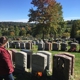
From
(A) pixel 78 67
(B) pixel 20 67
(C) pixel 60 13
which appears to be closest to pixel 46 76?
(B) pixel 20 67

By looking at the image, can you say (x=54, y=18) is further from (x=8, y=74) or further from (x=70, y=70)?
(x=8, y=74)

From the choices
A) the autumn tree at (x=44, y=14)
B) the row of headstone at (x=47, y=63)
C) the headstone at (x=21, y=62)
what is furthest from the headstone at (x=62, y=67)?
the autumn tree at (x=44, y=14)

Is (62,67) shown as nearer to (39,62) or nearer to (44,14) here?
(39,62)

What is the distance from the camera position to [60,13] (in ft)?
118

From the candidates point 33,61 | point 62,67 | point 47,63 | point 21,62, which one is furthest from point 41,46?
point 62,67

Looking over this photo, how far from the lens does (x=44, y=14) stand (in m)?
32.8

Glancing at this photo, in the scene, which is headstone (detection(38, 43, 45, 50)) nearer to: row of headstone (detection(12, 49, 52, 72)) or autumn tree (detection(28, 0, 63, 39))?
row of headstone (detection(12, 49, 52, 72))

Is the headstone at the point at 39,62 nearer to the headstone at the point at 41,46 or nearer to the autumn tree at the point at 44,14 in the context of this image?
the headstone at the point at 41,46

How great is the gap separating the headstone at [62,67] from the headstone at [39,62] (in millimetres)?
Answer: 456

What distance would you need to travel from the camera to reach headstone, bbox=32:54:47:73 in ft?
24.9

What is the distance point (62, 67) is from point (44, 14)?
26.1 metres

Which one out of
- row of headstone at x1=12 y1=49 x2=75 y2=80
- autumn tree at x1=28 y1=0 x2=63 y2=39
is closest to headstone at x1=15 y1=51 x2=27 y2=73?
row of headstone at x1=12 y1=49 x2=75 y2=80

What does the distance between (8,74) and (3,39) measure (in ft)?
2.95

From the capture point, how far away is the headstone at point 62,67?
6.96 m
